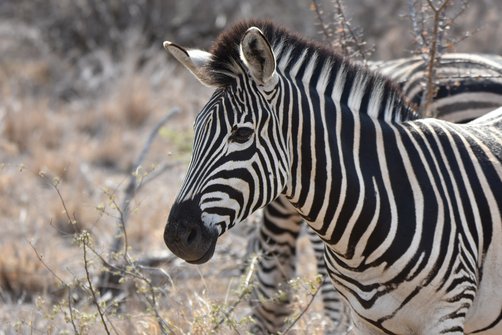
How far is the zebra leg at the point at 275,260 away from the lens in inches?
249

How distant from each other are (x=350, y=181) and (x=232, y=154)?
20.5 inches

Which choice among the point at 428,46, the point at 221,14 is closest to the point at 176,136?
the point at 428,46

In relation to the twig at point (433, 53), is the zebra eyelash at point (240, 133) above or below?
below

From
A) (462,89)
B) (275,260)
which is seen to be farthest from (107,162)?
(462,89)

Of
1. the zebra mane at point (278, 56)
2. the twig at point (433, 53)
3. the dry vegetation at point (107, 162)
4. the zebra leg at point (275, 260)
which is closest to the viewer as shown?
the zebra mane at point (278, 56)

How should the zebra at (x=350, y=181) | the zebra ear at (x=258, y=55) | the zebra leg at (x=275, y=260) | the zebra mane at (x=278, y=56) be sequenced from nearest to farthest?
the zebra ear at (x=258, y=55) < the zebra at (x=350, y=181) < the zebra mane at (x=278, y=56) < the zebra leg at (x=275, y=260)

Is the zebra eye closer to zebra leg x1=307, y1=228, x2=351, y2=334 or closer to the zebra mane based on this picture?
the zebra mane

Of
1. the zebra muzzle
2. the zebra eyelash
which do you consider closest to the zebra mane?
the zebra eyelash

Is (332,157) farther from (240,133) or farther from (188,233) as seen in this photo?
(188,233)

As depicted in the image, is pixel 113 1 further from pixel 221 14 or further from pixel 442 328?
pixel 442 328

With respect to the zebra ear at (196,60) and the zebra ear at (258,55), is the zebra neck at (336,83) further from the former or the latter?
the zebra ear at (196,60)

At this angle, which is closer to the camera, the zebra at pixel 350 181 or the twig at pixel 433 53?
the zebra at pixel 350 181

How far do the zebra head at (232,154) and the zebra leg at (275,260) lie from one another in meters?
2.42

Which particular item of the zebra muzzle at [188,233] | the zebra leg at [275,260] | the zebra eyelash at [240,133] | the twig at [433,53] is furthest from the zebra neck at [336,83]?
the zebra leg at [275,260]
